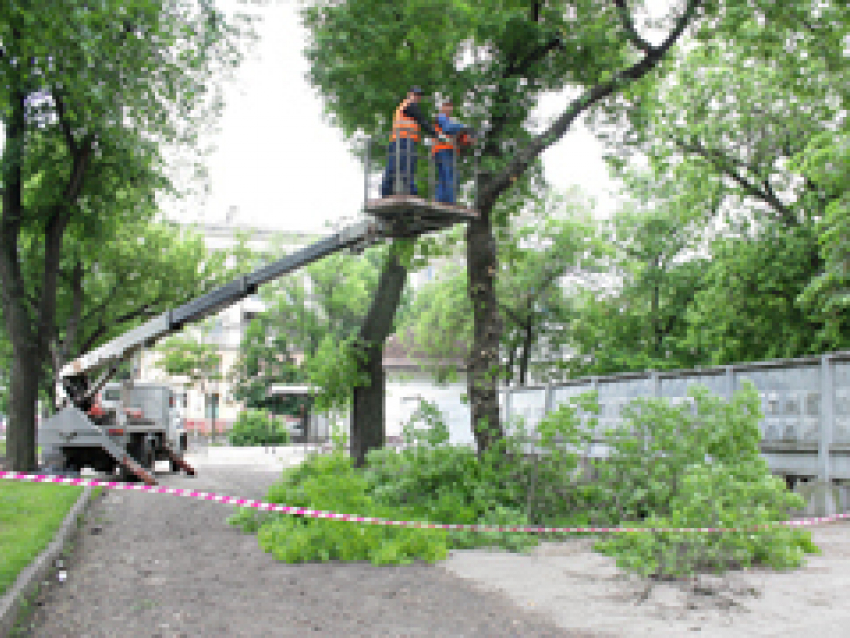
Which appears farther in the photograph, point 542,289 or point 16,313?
point 542,289

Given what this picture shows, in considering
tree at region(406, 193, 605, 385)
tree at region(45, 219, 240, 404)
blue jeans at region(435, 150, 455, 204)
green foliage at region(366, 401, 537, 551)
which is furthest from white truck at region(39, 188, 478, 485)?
tree at region(406, 193, 605, 385)

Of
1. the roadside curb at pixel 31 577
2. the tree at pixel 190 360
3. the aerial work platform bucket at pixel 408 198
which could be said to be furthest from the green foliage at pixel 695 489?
the tree at pixel 190 360

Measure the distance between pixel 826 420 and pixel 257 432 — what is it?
1236 inches

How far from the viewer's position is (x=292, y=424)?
4572cm

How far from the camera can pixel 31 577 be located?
21.9ft

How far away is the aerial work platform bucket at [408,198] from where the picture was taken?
10625 mm

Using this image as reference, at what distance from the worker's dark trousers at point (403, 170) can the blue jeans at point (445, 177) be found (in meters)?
0.45

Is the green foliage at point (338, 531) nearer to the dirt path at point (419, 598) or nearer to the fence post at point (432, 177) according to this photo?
the dirt path at point (419, 598)

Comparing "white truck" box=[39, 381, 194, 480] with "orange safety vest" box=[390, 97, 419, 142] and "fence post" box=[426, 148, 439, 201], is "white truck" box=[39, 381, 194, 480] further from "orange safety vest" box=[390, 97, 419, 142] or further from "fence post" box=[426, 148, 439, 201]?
"orange safety vest" box=[390, 97, 419, 142]

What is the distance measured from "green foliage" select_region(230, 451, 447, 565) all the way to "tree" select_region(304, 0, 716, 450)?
2.84 m

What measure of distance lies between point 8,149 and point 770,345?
18003 millimetres

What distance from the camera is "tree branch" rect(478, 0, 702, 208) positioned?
11789 mm

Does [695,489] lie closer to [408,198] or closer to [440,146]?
[408,198]

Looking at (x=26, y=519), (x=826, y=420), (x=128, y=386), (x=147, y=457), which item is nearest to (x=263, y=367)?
(x=128, y=386)
